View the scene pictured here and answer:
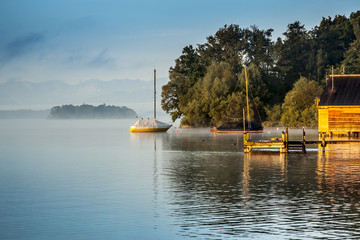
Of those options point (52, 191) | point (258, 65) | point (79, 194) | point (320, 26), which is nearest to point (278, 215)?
point (79, 194)

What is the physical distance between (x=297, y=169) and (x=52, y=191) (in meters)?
14.5

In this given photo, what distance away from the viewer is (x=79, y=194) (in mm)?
23547

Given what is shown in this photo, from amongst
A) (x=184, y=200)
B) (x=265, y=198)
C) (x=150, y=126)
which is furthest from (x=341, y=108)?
(x=150, y=126)

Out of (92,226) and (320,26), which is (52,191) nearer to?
(92,226)

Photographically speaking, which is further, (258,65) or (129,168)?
(258,65)

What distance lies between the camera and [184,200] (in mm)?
21203

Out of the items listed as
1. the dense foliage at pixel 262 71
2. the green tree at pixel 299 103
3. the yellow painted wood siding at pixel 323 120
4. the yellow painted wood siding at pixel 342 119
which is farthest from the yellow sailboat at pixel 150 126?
the yellow painted wood siding at pixel 342 119

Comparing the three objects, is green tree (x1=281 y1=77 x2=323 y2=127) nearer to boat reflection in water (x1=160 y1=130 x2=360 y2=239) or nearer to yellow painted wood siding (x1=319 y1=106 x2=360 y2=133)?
yellow painted wood siding (x1=319 y1=106 x2=360 y2=133)

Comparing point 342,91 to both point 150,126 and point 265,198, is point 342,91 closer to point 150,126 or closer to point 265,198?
point 265,198

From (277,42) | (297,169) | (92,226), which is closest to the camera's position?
(92,226)

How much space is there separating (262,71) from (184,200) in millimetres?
89962

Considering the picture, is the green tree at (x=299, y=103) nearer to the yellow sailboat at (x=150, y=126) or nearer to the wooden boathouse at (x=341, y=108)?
the yellow sailboat at (x=150, y=126)

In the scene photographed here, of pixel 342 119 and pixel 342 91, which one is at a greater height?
pixel 342 91

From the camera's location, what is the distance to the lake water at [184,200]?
53.0 ft
